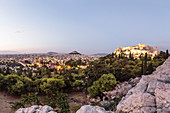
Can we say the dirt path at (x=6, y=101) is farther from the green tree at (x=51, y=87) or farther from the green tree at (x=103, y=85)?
the green tree at (x=103, y=85)

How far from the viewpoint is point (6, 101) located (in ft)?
85.8

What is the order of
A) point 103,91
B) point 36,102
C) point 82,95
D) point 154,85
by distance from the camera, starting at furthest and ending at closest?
point 82,95 < point 103,91 < point 36,102 < point 154,85

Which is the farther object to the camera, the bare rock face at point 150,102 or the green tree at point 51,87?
the green tree at point 51,87

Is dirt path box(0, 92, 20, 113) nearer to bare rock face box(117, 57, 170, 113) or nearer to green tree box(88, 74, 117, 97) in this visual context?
green tree box(88, 74, 117, 97)

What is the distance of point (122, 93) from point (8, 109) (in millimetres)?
22527

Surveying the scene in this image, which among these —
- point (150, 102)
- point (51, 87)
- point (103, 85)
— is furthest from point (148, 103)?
point (51, 87)

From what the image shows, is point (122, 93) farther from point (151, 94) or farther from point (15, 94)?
point (15, 94)

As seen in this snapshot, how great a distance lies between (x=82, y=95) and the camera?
30422 mm

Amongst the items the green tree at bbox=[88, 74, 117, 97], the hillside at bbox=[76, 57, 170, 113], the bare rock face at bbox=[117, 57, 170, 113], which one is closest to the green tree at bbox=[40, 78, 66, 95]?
the green tree at bbox=[88, 74, 117, 97]

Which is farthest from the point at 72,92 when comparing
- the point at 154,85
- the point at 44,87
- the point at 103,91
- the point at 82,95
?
the point at 154,85

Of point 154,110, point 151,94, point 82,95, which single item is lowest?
point 82,95

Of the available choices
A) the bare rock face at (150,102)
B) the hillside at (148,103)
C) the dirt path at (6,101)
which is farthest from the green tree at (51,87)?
the bare rock face at (150,102)

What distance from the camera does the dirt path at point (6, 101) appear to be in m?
22.2

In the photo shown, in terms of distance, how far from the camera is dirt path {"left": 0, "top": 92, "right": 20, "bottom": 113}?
22.2m
